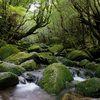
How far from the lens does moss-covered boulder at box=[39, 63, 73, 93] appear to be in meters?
4.71

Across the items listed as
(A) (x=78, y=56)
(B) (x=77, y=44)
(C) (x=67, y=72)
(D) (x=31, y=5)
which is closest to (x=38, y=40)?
(B) (x=77, y=44)

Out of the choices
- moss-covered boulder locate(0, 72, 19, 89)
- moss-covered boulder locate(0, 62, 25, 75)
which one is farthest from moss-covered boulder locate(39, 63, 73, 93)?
moss-covered boulder locate(0, 62, 25, 75)

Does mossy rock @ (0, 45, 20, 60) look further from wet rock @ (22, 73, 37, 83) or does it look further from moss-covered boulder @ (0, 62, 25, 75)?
wet rock @ (22, 73, 37, 83)

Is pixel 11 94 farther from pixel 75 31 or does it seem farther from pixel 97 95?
pixel 75 31

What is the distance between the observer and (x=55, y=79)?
4918 millimetres

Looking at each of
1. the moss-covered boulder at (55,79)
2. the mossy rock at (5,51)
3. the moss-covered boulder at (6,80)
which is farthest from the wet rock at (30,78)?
the mossy rock at (5,51)

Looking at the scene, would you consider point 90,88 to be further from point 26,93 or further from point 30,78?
point 30,78

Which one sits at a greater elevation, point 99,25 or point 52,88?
point 99,25

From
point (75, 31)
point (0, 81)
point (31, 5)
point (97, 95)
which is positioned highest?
point (31, 5)

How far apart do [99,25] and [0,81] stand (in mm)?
8946

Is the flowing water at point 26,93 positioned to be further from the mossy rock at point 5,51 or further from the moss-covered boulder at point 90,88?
the mossy rock at point 5,51

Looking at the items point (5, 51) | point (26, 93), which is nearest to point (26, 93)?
point (26, 93)

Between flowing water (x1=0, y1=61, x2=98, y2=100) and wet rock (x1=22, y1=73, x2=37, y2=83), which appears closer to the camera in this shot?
flowing water (x1=0, y1=61, x2=98, y2=100)

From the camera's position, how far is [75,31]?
16359mm
